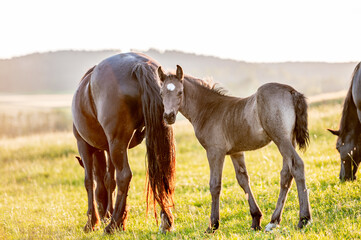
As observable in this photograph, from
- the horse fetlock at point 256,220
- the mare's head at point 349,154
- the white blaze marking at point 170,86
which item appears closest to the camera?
the white blaze marking at point 170,86

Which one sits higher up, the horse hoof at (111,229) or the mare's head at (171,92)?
the mare's head at (171,92)

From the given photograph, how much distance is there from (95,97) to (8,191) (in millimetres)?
8848

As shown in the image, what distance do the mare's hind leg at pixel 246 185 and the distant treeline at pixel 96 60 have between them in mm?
61749

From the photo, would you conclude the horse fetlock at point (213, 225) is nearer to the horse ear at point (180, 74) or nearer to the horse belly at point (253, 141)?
the horse belly at point (253, 141)

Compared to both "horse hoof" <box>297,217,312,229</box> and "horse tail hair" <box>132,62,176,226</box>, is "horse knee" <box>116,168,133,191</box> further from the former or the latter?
"horse hoof" <box>297,217,312,229</box>

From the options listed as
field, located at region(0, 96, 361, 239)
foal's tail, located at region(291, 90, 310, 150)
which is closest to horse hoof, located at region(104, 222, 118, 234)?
field, located at region(0, 96, 361, 239)

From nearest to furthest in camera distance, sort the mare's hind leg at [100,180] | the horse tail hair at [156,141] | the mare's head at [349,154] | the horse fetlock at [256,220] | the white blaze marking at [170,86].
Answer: the white blaze marking at [170,86] → the horse fetlock at [256,220] → the horse tail hair at [156,141] → the mare's hind leg at [100,180] → the mare's head at [349,154]

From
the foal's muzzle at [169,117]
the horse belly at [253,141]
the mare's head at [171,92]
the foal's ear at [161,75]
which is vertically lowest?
the horse belly at [253,141]

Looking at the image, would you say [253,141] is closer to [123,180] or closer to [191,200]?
[123,180]

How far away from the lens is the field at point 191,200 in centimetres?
565

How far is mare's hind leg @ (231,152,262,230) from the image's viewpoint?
229 inches

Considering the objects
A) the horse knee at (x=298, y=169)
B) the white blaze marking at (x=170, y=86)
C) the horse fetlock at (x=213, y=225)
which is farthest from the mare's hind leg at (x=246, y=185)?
the white blaze marking at (x=170, y=86)

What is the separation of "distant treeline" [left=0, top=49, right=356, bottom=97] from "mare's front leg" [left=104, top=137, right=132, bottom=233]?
202 ft

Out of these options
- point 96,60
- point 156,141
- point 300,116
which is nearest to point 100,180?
point 156,141
